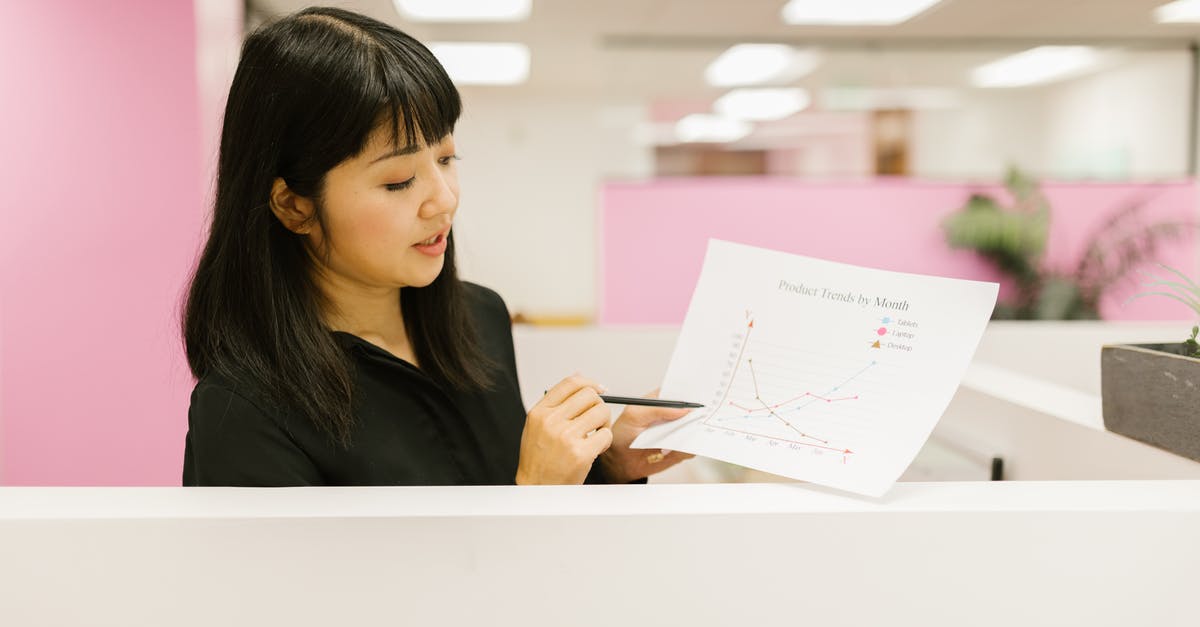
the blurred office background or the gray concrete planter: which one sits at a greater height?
the blurred office background

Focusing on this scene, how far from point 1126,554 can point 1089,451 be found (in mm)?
515

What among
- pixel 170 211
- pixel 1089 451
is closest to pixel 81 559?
pixel 1089 451

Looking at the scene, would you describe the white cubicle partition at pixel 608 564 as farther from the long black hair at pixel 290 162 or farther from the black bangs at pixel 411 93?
the black bangs at pixel 411 93

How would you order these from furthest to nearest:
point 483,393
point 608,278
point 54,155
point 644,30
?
point 644,30
point 608,278
point 54,155
point 483,393

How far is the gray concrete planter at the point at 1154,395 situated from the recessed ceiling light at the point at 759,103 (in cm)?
536

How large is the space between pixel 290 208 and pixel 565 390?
38 centimetres

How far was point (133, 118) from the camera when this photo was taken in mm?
3291

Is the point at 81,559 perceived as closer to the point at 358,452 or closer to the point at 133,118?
the point at 358,452

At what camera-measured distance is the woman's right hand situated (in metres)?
0.88

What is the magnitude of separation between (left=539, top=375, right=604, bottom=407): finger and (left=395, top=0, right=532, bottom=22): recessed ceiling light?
4.59 meters

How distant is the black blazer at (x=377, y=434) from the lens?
0.87 m

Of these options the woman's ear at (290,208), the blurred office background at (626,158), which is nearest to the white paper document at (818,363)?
the woman's ear at (290,208)

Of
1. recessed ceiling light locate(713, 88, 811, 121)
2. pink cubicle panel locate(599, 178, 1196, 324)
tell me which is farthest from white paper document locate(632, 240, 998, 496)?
recessed ceiling light locate(713, 88, 811, 121)

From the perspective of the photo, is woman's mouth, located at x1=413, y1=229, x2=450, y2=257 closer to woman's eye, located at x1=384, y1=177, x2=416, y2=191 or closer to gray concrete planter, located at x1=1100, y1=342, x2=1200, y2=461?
woman's eye, located at x1=384, y1=177, x2=416, y2=191
